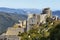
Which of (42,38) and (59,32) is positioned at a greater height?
(59,32)

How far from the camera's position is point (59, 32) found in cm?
3303

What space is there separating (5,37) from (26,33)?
3663 mm

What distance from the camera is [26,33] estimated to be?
45.0 meters

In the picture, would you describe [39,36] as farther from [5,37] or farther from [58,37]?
[58,37]

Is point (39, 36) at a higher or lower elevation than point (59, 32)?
lower

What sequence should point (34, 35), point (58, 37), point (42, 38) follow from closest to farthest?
point (58, 37) → point (42, 38) → point (34, 35)

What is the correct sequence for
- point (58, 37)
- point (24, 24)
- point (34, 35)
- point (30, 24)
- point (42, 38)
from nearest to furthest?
point (58, 37) → point (42, 38) → point (34, 35) → point (30, 24) → point (24, 24)

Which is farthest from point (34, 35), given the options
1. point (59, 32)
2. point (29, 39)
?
point (59, 32)

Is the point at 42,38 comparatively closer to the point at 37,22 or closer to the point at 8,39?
the point at 8,39

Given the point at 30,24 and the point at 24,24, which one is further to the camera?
the point at 24,24

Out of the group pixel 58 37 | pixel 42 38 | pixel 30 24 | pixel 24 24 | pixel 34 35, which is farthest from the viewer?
pixel 24 24

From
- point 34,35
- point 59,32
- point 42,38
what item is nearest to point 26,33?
point 34,35

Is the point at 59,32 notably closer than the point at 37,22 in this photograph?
Yes

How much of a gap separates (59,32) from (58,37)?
4.45 feet
